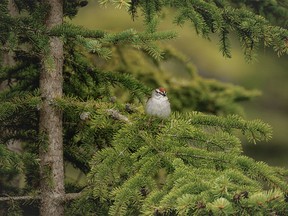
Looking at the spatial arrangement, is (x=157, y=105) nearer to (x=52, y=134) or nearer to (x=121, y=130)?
(x=121, y=130)

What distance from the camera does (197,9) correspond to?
386 centimetres

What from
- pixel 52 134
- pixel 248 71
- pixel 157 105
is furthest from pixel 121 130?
pixel 248 71

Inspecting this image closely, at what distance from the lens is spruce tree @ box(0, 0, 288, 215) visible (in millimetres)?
2734

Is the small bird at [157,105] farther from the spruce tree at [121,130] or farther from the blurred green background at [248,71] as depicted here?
the blurred green background at [248,71]

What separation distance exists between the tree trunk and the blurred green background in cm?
759

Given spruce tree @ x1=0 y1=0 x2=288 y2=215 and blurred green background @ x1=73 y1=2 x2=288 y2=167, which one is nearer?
spruce tree @ x1=0 y1=0 x2=288 y2=215

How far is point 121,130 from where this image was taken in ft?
11.0

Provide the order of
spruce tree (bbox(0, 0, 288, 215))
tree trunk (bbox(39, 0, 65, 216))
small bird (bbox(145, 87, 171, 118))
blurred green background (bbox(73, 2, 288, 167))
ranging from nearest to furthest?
1. spruce tree (bbox(0, 0, 288, 215))
2. small bird (bbox(145, 87, 171, 118))
3. tree trunk (bbox(39, 0, 65, 216))
4. blurred green background (bbox(73, 2, 288, 167))

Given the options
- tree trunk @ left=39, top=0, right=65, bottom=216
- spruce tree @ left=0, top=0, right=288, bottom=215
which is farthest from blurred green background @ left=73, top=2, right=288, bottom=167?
tree trunk @ left=39, top=0, right=65, bottom=216

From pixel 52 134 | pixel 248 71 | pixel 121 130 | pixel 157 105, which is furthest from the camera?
pixel 248 71

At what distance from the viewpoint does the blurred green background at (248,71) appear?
12078mm

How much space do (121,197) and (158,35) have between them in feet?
3.07

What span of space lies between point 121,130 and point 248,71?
12122 millimetres

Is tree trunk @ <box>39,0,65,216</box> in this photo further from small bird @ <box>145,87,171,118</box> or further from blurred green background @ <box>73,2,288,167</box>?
blurred green background @ <box>73,2,288,167</box>
